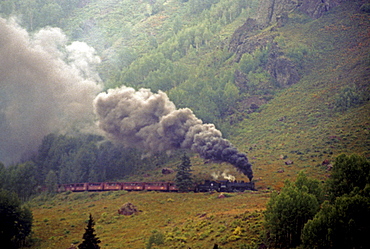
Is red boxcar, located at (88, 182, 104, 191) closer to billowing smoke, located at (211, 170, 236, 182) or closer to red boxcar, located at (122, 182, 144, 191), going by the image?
red boxcar, located at (122, 182, 144, 191)

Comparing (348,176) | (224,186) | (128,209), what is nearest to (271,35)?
(224,186)

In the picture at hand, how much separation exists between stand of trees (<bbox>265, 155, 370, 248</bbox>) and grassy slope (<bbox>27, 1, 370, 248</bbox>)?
5.83 m

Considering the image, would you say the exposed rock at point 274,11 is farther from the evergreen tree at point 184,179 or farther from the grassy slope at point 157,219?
the grassy slope at point 157,219

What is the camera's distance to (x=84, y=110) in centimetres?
13700

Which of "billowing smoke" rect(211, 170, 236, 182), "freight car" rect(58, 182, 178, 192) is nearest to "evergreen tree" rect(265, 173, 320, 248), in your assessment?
"billowing smoke" rect(211, 170, 236, 182)

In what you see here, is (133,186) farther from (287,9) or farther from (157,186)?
(287,9)

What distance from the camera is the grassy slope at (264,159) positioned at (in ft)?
222

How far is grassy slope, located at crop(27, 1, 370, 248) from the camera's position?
67625mm

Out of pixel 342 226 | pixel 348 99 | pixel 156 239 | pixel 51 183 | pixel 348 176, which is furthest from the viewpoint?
pixel 348 99

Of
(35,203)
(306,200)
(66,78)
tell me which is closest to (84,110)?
(66,78)

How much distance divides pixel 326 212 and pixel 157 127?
55.0 metres

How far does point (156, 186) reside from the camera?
9150 cm

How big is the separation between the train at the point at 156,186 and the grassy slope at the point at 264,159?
251cm

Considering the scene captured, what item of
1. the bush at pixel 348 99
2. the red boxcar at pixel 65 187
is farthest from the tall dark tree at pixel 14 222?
the bush at pixel 348 99
